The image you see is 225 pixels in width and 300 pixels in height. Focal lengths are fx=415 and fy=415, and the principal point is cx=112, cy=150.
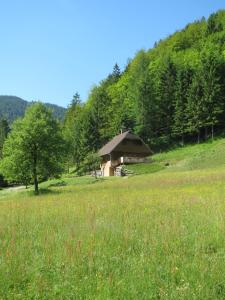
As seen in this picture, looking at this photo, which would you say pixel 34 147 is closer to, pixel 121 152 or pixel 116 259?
pixel 116 259

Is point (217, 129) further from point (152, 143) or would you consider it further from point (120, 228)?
point (120, 228)

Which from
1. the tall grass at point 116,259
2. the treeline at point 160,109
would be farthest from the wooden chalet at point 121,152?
the tall grass at point 116,259

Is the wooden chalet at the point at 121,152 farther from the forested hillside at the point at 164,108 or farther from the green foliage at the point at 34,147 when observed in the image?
the green foliage at the point at 34,147

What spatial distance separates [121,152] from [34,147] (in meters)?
35.0

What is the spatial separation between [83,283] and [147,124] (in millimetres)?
79271

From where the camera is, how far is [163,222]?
37.0 feet

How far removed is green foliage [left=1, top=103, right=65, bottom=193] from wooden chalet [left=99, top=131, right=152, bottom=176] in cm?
2958

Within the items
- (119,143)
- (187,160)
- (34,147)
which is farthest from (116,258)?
(119,143)

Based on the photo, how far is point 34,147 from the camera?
40.1 metres

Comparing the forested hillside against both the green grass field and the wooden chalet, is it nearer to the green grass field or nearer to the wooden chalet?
the wooden chalet

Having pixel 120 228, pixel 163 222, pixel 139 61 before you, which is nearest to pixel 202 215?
pixel 163 222

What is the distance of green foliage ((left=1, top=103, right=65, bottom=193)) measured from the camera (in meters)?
39.5

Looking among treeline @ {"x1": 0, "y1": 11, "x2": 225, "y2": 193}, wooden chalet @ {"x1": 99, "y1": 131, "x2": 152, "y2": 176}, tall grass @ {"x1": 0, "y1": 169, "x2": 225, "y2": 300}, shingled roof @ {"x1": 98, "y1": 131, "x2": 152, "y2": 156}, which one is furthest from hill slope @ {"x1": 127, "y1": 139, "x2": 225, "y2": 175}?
tall grass @ {"x1": 0, "y1": 169, "x2": 225, "y2": 300}

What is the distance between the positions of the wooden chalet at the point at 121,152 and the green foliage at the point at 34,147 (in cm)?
2958
